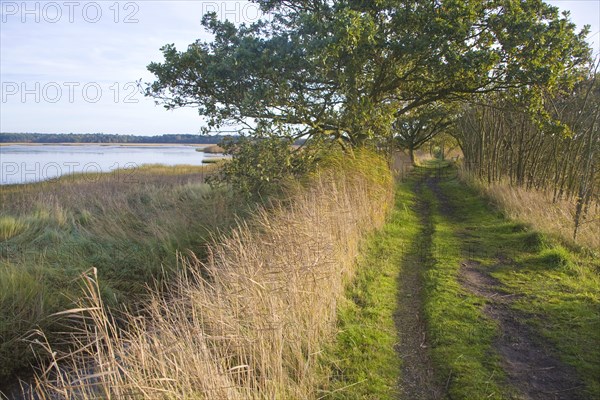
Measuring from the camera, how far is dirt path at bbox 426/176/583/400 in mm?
3721

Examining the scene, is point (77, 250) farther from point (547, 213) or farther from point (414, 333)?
→ point (547, 213)

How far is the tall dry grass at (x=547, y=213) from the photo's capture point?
809 cm

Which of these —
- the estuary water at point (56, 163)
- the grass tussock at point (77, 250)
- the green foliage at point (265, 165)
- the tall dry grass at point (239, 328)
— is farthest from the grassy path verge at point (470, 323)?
the estuary water at point (56, 163)

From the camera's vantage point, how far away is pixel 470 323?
Result: 16.7ft

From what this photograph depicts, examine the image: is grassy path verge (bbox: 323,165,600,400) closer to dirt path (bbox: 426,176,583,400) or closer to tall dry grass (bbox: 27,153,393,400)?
dirt path (bbox: 426,176,583,400)

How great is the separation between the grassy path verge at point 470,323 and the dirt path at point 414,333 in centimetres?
1

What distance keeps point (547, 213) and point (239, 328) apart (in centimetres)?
853

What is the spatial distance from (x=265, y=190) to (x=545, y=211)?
658cm

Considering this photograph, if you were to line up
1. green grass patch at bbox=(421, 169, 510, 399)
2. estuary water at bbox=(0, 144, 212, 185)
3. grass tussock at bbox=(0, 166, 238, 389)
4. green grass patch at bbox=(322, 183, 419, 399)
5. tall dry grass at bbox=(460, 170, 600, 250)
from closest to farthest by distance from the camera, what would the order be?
green grass patch at bbox=(421, 169, 510, 399)
green grass patch at bbox=(322, 183, 419, 399)
grass tussock at bbox=(0, 166, 238, 389)
tall dry grass at bbox=(460, 170, 600, 250)
estuary water at bbox=(0, 144, 212, 185)

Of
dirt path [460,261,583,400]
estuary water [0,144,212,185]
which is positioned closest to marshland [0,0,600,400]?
dirt path [460,261,583,400]

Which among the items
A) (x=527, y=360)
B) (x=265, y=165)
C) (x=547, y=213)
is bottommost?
(x=527, y=360)

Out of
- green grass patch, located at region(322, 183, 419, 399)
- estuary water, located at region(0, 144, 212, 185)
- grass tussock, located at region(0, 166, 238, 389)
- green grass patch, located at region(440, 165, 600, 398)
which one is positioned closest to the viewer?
green grass patch, located at region(322, 183, 419, 399)

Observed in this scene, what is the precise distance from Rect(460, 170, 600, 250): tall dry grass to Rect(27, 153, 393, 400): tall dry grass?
4.36 meters

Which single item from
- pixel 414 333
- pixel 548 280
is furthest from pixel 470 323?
pixel 548 280
